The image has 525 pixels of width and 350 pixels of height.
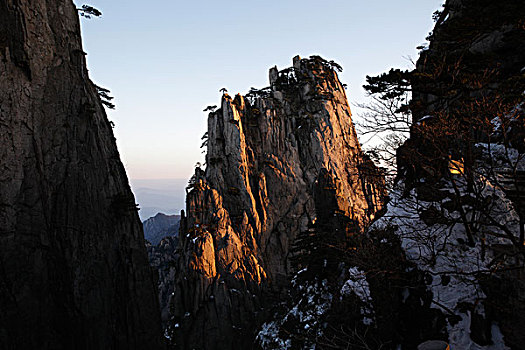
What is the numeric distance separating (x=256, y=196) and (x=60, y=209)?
2772cm

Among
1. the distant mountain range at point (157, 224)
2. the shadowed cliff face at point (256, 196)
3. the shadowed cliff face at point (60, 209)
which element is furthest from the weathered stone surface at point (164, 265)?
the distant mountain range at point (157, 224)

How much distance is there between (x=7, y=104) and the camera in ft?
51.3

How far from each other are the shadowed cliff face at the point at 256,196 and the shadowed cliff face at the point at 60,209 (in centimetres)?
1122

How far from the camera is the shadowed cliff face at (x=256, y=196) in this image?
1229 inches

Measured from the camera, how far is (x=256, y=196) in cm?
4234

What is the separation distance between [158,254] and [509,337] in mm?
71628

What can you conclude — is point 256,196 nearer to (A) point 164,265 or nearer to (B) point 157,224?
(A) point 164,265

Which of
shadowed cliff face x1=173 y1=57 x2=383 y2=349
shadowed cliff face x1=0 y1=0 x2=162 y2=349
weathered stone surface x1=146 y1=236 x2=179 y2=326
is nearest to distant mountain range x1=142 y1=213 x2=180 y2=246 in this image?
weathered stone surface x1=146 y1=236 x2=179 y2=326

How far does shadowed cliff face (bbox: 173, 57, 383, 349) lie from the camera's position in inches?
1229

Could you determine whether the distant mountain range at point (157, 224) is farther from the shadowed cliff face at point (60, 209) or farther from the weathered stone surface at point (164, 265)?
the shadowed cliff face at point (60, 209)

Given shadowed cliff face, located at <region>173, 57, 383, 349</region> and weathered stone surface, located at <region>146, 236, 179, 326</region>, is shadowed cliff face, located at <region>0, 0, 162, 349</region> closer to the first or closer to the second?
shadowed cliff face, located at <region>173, 57, 383, 349</region>

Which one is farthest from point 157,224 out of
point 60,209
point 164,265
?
point 60,209

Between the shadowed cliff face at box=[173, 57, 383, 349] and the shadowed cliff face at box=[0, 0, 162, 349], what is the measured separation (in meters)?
11.2

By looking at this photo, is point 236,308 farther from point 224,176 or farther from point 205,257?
point 224,176
